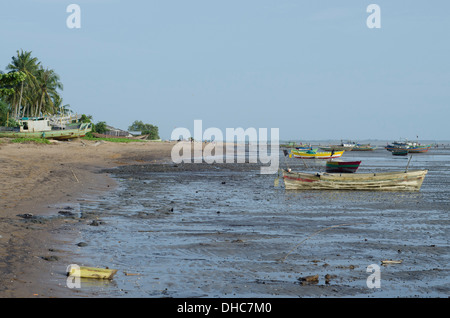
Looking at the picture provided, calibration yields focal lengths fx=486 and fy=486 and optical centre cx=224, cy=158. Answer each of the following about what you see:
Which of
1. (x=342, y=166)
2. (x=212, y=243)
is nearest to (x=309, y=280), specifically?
(x=212, y=243)

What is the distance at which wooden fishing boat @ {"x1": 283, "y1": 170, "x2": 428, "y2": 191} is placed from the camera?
25.4m

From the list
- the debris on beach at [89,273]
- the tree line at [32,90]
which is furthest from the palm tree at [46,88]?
the debris on beach at [89,273]

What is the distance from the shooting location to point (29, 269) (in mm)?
8211

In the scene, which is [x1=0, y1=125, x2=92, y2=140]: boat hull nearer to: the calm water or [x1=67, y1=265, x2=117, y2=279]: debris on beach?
the calm water

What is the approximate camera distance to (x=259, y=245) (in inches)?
453

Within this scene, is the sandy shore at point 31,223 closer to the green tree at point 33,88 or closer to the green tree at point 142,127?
the green tree at point 33,88

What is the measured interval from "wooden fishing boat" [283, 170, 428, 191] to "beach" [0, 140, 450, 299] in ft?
13.5

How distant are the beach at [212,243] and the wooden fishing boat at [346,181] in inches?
163

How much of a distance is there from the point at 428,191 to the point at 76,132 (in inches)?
1713

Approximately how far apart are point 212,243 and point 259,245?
1.11m

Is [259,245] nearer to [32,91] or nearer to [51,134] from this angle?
[51,134]

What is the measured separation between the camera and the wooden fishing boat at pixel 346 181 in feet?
83.4
